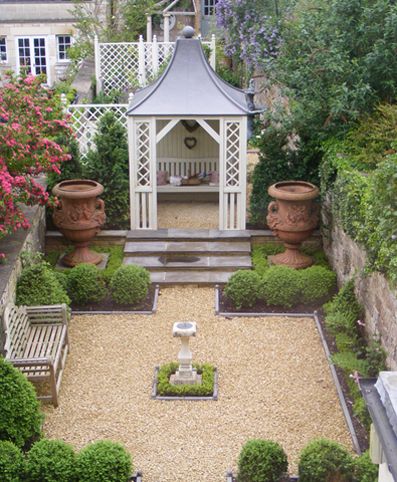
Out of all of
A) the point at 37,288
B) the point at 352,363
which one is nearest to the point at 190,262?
the point at 37,288

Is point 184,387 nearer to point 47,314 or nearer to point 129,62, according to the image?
point 47,314

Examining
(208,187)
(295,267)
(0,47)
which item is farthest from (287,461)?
(0,47)

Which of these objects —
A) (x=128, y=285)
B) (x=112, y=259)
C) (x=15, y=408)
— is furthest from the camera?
(x=112, y=259)

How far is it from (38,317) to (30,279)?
51 centimetres

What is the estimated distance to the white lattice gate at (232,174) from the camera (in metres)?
12.9

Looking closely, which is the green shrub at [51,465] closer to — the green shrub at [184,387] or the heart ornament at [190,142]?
the green shrub at [184,387]

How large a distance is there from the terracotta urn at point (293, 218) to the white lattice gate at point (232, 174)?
2.73 ft

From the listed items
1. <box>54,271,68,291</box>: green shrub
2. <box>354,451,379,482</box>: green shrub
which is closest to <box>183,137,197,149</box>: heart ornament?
<box>54,271,68,291</box>: green shrub

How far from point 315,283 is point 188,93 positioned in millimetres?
3699

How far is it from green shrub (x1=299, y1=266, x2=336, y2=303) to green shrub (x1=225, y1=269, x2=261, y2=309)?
1.98 feet

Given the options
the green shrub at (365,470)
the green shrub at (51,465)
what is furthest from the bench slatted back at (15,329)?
the green shrub at (365,470)

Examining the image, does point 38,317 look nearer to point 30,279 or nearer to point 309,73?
point 30,279

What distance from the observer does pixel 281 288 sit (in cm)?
1120

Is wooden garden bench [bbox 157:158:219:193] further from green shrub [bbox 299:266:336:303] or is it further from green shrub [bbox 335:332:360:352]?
green shrub [bbox 335:332:360:352]
